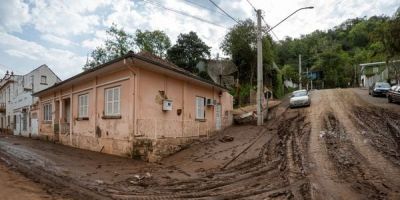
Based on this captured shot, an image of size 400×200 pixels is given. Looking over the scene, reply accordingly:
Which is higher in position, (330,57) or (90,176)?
(330,57)

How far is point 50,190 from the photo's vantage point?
791 centimetres

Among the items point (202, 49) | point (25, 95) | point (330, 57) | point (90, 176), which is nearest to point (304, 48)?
point (330, 57)

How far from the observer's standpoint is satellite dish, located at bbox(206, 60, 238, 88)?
3475 centimetres

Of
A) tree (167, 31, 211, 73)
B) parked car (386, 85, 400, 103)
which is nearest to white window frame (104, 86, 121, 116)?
parked car (386, 85, 400, 103)

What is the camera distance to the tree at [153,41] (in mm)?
47656

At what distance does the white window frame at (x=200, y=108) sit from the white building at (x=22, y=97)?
762 inches

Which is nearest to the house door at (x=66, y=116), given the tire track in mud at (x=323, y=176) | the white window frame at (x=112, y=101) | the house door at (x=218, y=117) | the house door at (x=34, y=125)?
the white window frame at (x=112, y=101)

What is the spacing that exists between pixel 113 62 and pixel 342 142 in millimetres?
10056

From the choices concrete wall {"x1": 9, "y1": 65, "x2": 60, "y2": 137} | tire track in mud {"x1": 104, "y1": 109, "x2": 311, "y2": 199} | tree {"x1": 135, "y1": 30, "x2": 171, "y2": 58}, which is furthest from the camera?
tree {"x1": 135, "y1": 30, "x2": 171, "y2": 58}

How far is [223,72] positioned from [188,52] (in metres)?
5.01

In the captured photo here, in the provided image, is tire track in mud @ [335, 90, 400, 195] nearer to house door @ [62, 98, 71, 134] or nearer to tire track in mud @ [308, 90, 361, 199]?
tire track in mud @ [308, 90, 361, 199]

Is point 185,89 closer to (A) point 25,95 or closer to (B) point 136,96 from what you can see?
(B) point 136,96

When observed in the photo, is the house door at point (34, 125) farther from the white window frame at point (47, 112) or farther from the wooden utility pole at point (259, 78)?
the wooden utility pole at point (259, 78)

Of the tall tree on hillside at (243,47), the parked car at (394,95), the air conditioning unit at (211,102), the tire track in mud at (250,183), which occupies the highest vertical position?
the tall tree on hillside at (243,47)
